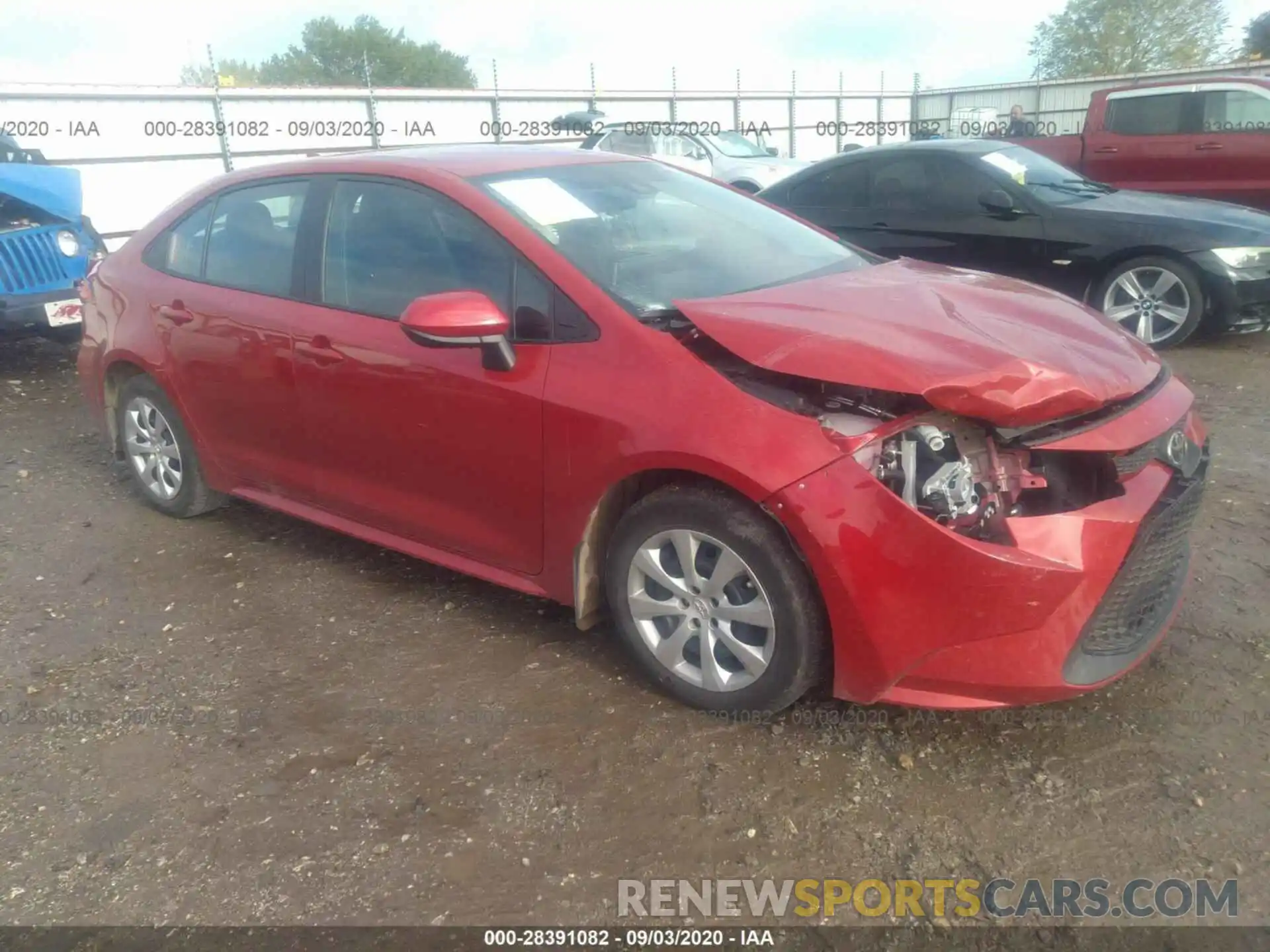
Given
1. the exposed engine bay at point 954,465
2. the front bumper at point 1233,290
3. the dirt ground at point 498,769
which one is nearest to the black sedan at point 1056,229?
the front bumper at point 1233,290

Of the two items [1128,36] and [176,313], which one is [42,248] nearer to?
[176,313]

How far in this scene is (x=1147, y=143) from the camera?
30.9 ft

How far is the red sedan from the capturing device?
8.16ft

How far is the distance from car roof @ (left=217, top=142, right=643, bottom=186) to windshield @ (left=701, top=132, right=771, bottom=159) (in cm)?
1240

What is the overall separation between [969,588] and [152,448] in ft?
12.2

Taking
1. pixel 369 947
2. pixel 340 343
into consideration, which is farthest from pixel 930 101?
pixel 369 947

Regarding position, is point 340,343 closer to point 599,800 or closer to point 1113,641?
point 599,800

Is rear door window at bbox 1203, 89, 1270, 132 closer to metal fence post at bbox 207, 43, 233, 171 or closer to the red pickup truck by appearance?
the red pickup truck

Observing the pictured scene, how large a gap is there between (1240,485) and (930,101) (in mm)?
21726

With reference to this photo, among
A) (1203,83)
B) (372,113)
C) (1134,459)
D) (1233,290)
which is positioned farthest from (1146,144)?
(372,113)

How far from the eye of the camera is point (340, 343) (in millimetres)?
3461

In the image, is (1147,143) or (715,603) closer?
(715,603)

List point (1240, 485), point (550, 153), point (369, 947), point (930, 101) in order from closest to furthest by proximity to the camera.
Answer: point (369, 947)
point (550, 153)
point (1240, 485)
point (930, 101)

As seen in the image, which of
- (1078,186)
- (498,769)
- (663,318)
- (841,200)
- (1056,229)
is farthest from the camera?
(841,200)
